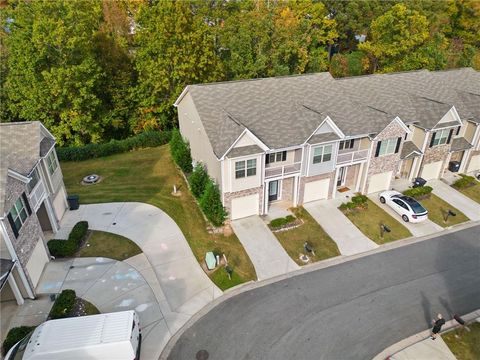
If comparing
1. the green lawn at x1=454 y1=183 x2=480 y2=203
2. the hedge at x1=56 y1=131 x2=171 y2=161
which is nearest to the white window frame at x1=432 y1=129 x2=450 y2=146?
the green lawn at x1=454 y1=183 x2=480 y2=203

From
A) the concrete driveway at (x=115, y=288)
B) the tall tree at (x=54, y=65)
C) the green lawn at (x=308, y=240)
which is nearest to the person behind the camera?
the concrete driveway at (x=115, y=288)

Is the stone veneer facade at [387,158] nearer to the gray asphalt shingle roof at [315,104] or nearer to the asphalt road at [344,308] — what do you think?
the gray asphalt shingle roof at [315,104]

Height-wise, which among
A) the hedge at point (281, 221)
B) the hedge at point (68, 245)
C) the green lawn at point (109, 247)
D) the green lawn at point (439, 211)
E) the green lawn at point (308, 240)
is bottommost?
the green lawn at point (439, 211)

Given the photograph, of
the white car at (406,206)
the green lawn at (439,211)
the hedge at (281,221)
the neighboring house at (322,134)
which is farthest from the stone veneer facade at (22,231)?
the green lawn at (439,211)

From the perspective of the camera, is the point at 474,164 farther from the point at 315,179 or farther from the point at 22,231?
the point at 22,231

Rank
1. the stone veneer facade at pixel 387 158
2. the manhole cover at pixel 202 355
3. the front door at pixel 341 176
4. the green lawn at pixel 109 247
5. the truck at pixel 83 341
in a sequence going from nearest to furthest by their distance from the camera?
the truck at pixel 83 341
the manhole cover at pixel 202 355
the green lawn at pixel 109 247
the stone veneer facade at pixel 387 158
the front door at pixel 341 176

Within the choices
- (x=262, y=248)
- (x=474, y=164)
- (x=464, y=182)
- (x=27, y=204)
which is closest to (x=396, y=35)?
(x=474, y=164)

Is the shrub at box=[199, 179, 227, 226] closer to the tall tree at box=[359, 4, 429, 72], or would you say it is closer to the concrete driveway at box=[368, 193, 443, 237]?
the concrete driveway at box=[368, 193, 443, 237]
